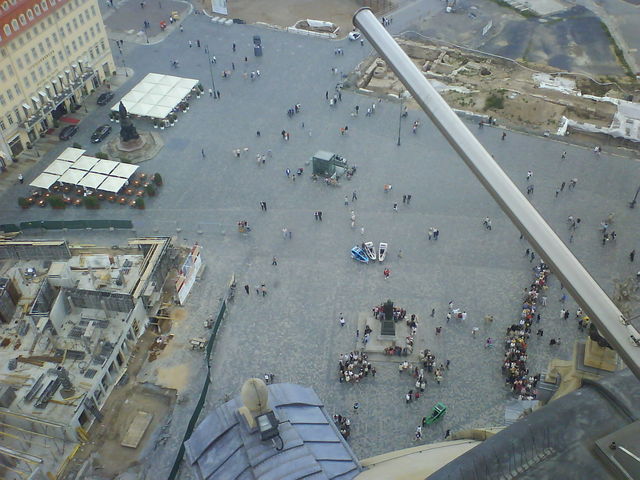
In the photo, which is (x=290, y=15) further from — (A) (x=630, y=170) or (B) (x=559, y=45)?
(A) (x=630, y=170)

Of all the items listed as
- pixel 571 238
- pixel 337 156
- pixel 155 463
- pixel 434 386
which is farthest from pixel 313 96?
pixel 155 463

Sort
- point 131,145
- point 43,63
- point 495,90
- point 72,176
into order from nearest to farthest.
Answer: point 72,176 < point 131,145 < point 43,63 < point 495,90

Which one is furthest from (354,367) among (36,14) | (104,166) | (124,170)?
(36,14)

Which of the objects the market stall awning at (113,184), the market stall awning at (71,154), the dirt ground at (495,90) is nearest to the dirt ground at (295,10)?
the dirt ground at (495,90)

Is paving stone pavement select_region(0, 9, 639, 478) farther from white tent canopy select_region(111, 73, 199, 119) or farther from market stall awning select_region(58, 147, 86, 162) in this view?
market stall awning select_region(58, 147, 86, 162)

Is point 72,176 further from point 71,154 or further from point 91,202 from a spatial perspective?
point 91,202

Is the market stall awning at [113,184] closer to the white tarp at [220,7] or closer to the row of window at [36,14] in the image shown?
the row of window at [36,14]

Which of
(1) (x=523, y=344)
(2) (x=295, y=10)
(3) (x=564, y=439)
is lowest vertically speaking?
(1) (x=523, y=344)

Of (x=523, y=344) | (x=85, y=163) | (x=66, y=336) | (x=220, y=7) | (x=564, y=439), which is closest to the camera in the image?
(x=564, y=439)
